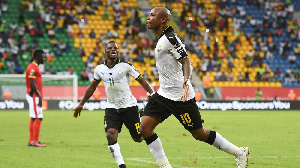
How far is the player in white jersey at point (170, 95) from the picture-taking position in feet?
26.0

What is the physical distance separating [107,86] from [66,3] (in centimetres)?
3014

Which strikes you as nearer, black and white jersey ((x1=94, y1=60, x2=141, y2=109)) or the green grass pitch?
black and white jersey ((x1=94, y1=60, x2=141, y2=109))

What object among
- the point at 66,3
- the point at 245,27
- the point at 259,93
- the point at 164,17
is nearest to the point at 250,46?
the point at 245,27

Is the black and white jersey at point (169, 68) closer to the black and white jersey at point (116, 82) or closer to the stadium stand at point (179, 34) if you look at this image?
the black and white jersey at point (116, 82)

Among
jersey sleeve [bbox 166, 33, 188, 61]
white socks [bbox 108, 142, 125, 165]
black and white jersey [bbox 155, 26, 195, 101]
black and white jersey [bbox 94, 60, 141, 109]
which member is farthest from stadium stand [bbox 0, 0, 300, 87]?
jersey sleeve [bbox 166, 33, 188, 61]

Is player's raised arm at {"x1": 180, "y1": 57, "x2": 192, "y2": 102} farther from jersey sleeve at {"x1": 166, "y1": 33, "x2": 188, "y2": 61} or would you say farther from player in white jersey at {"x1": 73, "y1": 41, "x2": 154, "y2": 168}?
player in white jersey at {"x1": 73, "y1": 41, "x2": 154, "y2": 168}

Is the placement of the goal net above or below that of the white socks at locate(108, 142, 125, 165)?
above

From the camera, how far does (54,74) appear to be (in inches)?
1346

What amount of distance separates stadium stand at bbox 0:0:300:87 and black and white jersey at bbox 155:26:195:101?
87.3 ft

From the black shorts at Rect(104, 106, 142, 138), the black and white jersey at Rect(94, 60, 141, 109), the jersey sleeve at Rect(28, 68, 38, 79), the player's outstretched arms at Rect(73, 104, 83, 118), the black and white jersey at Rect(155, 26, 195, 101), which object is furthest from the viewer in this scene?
the jersey sleeve at Rect(28, 68, 38, 79)

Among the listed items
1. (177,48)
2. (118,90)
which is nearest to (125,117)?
(118,90)

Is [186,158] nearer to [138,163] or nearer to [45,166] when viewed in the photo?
[138,163]

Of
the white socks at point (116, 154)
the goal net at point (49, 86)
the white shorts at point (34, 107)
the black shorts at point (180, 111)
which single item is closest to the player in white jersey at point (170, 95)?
the black shorts at point (180, 111)

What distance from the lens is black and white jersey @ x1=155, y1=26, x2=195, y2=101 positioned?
7.95 metres
